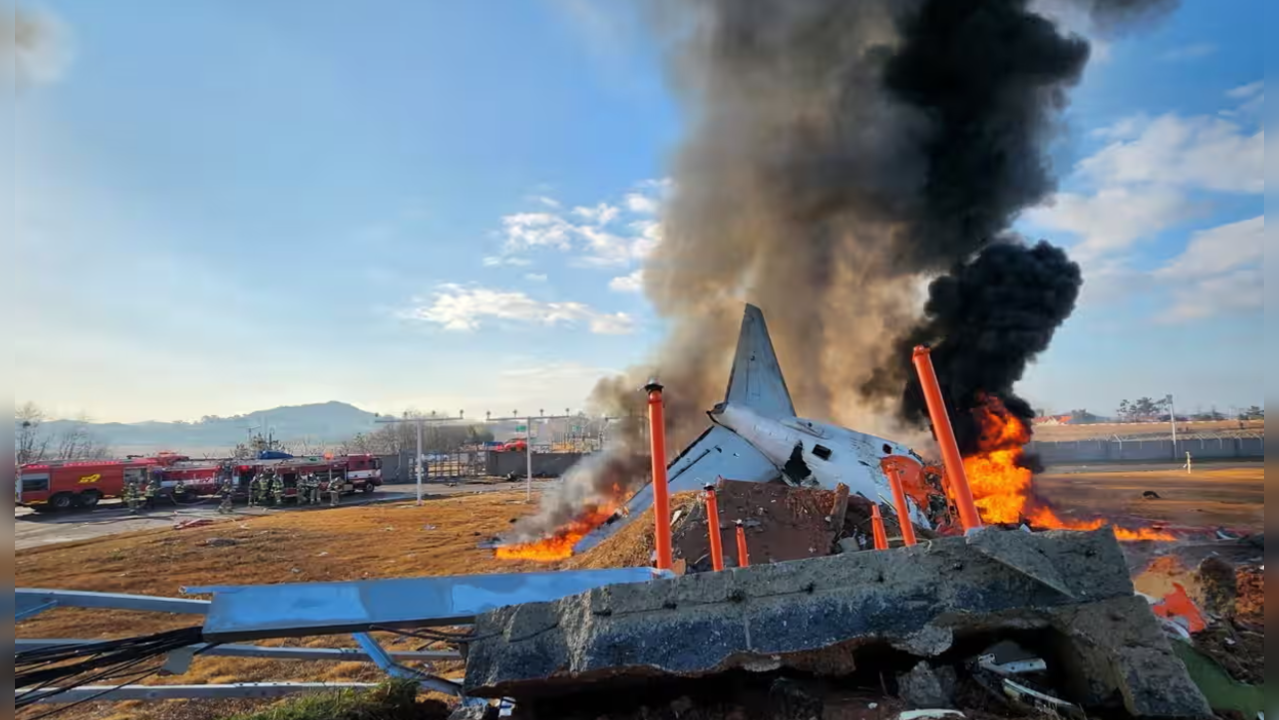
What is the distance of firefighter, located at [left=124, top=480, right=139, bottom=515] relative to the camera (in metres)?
29.0

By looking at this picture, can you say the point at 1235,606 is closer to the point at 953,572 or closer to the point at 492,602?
the point at 953,572

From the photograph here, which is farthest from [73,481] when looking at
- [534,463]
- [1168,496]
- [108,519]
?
[1168,496]

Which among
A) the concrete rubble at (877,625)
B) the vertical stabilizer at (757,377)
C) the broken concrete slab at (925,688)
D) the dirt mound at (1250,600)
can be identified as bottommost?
the dirt mound at (1250,600)

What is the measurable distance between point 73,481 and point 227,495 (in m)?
6.08

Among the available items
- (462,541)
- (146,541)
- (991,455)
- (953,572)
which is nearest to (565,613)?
(953,572)

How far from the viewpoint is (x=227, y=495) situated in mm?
31547

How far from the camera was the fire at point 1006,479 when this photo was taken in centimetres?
1443

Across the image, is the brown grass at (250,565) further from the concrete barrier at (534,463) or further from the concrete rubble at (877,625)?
the concrete barrier at (534,463)

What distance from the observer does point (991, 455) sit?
57.5 feet

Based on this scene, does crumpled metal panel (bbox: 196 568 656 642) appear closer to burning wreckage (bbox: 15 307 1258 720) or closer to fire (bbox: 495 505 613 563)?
burning wreckage (bbox: 15 307 1258 720)

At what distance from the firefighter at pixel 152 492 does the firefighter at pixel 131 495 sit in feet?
1.45

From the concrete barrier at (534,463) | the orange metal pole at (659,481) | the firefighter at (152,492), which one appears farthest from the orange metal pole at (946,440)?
the concrete barrier at (534,463)

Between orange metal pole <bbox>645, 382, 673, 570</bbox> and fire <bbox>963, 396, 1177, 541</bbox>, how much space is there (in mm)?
11678

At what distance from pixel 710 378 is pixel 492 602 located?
18.2 m
